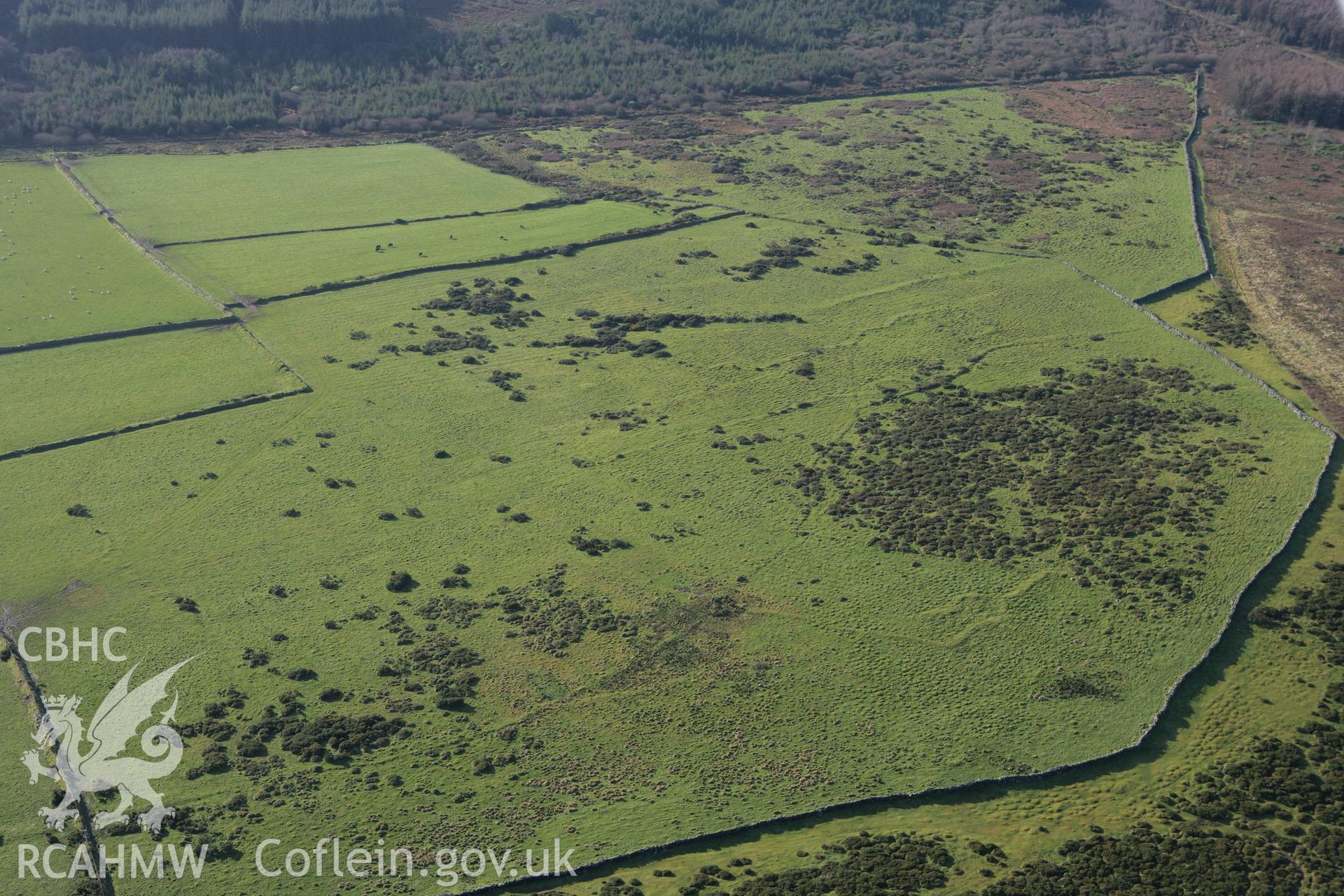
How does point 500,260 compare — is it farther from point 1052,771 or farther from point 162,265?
point 1052,771

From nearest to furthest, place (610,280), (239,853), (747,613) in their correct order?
(239,853), (747,613), (610,280)

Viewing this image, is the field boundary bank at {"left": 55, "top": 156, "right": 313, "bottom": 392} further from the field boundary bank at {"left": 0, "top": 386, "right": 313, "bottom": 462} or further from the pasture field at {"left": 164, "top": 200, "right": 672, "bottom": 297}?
the pasture field at {"left": 164, "top": 200, "right": 672, "bottom": 297}

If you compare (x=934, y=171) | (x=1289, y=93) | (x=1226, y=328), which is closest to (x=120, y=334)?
(x=934, y=171)

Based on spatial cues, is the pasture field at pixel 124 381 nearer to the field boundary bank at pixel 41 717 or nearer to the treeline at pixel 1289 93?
the field boundary bank at pixel 41 717

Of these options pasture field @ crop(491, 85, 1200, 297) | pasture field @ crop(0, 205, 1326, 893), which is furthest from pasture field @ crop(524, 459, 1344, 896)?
pasture field @ crop(491, 85, 1200, 297)

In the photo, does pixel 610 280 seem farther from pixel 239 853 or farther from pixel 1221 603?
pixel 239 853

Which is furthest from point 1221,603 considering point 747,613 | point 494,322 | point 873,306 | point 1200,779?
point 494,322

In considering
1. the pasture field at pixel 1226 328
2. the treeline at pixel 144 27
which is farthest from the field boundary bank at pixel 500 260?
the treeline at pixel 144 27
